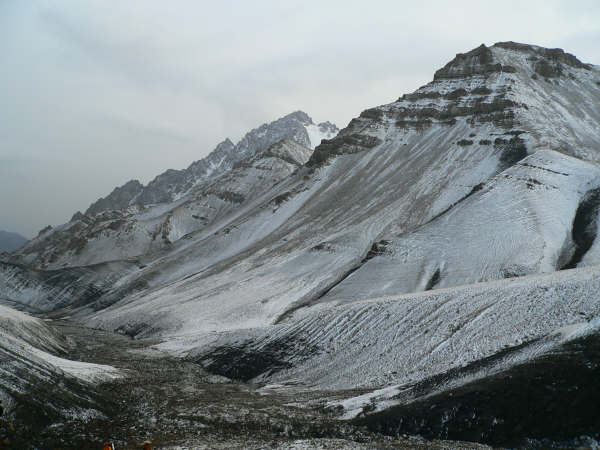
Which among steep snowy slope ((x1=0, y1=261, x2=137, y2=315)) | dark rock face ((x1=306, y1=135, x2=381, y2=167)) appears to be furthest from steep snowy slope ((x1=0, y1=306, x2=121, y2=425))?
dark rock face ((x1=306, y1=135, x2=381, y2=167))

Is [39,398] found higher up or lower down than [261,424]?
higher up

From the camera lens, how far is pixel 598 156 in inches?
4680

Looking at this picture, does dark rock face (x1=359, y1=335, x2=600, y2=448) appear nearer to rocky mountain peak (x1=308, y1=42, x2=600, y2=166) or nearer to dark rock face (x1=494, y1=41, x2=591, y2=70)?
rocky mountain peak (x1=308, y1=42, x2=600, y2=166)

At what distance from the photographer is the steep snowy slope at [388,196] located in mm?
77125

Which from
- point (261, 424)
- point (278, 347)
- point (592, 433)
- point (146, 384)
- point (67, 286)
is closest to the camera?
point (592, 433)

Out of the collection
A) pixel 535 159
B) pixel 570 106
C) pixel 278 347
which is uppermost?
pixel 570 106

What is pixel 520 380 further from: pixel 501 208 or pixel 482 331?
pixel 501 208

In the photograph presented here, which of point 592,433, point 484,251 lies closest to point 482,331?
point 592,433

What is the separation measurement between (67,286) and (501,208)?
110 m

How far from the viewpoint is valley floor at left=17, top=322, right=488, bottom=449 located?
79.2ft

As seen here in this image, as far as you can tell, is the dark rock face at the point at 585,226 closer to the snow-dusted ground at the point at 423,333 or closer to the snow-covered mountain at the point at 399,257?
the snow-covered mountain at the point at 399,257

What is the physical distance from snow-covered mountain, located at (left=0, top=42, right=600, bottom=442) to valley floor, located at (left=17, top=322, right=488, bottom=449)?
8.38 feet

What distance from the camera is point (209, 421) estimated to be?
A: 96.0ft

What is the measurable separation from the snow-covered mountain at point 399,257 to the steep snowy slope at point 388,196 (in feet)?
1.70
